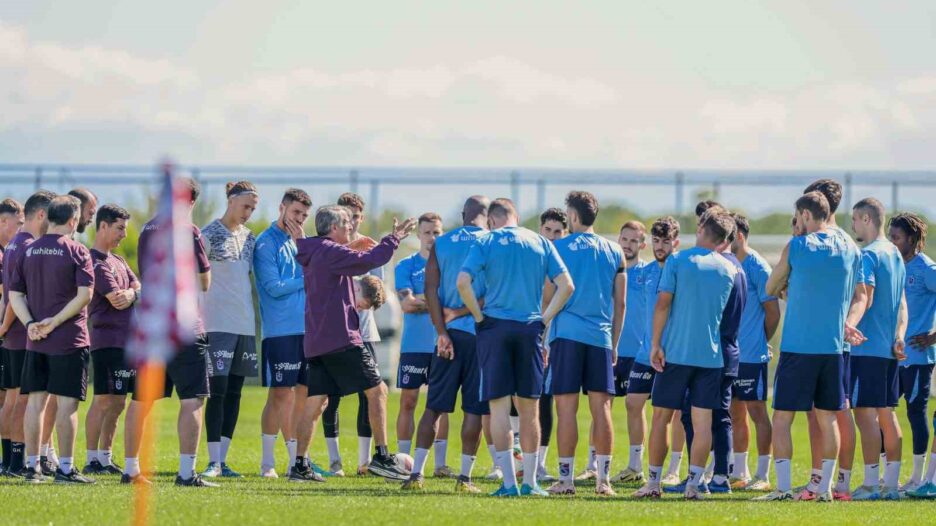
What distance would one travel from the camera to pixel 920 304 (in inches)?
528

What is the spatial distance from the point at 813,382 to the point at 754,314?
1918 mm

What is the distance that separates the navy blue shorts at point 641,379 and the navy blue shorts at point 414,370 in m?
2.12

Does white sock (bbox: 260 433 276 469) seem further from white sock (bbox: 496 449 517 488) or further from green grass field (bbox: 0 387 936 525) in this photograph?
white sock (bbox: 496 449 517 488)

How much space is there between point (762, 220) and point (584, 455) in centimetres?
2017

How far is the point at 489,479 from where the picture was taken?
44.3 ft

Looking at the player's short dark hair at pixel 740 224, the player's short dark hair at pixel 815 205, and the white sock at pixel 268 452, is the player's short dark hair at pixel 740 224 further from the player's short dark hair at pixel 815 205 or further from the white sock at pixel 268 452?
the white sock at pixel 268 452

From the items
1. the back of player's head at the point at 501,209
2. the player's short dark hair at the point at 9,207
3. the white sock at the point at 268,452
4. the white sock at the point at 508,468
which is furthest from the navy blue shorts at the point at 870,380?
the player's short dark hair at the point at 9,207

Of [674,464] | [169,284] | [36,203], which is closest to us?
[169,284]

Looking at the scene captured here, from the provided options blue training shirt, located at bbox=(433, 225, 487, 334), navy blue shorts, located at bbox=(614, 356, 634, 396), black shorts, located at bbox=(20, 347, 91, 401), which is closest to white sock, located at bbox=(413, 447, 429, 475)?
blue training shirt, located at bbox=(433, 225, 487, 334)

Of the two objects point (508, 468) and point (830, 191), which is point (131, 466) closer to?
point (508, 468)

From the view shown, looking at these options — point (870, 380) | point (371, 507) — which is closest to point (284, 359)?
point (371, 507)

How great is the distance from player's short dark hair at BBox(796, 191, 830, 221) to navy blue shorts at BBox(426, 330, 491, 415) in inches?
127

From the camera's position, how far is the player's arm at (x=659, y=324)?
1139cm


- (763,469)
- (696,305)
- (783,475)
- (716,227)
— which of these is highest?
(716,227)
